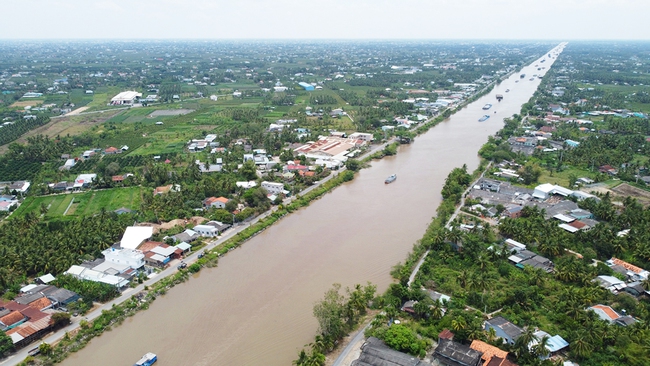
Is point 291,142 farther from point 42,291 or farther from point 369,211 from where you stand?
point 42,291

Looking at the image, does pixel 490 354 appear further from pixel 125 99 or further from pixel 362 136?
pixel 125 99

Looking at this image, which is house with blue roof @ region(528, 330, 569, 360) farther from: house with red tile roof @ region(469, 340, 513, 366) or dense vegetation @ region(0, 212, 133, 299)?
dense vegetation @ region(0, 212, 133, 299)

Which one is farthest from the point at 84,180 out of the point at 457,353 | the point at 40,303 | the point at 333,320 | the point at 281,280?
the point at 457,353

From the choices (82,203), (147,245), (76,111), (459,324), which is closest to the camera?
(459,324)

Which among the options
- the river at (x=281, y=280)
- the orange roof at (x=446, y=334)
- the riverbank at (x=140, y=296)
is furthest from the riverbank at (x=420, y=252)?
the riverbank at (x=140, y=296)

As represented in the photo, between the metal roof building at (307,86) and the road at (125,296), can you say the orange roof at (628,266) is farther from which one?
the metal roof building at (307,86)

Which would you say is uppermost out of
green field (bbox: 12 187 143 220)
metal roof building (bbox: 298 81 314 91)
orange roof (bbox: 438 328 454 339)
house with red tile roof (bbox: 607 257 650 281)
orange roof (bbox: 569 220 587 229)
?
metal roof building (bbox: 298 81 314 91)

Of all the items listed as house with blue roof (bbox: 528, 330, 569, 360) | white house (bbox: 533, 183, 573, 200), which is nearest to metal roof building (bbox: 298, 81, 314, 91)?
white house (bbox: 533, 183, 573, 200)
